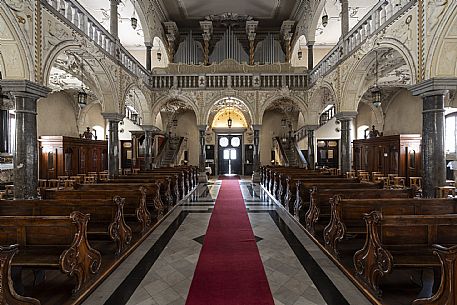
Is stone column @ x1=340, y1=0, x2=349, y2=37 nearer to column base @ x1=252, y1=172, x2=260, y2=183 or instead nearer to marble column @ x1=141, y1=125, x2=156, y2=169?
column base @ x1=252, y1=172, x2=260, y2=183

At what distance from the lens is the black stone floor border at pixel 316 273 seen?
3471 mm

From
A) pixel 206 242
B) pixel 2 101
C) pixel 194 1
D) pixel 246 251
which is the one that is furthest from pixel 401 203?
pixel 194 1

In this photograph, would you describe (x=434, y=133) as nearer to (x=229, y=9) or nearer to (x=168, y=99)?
(x=168, y=99)

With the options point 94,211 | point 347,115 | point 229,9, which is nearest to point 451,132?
point 347,115

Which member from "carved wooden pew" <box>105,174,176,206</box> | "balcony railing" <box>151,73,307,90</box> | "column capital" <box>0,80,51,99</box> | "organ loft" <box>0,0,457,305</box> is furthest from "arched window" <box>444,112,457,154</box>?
"column capital" <box>0,80,51,99</box>

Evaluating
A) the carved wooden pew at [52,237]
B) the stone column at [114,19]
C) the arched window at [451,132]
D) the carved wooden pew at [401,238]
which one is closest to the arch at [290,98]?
the arched window at [451,132]

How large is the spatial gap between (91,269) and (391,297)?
3759 mm

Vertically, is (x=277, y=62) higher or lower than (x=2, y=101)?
higher

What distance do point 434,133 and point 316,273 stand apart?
4388 mm

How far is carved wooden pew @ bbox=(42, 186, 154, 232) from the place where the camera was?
5711 mm

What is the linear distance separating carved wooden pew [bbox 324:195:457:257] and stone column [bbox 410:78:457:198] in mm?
2153

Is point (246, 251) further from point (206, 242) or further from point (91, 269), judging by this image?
point (91, 269)

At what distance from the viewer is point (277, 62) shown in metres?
19.1

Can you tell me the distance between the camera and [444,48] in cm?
609
